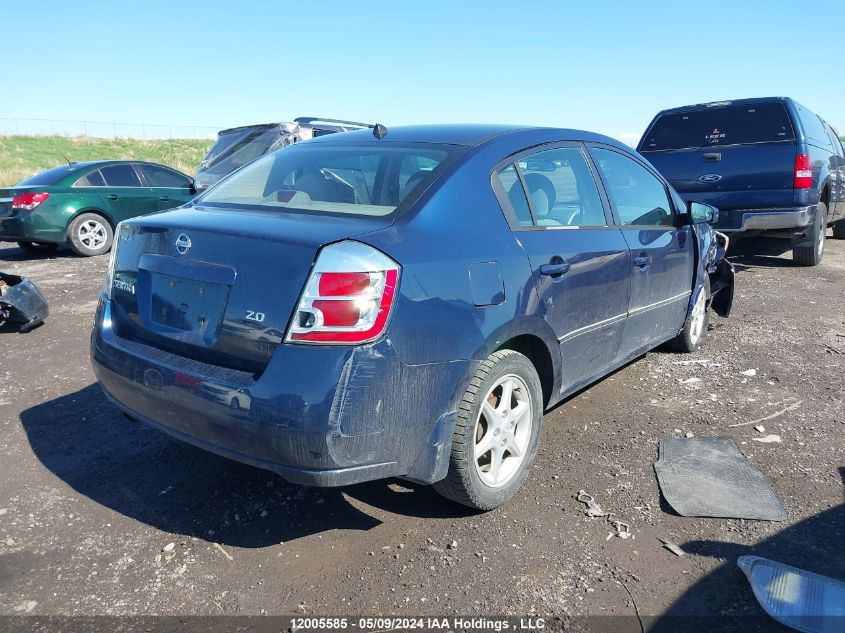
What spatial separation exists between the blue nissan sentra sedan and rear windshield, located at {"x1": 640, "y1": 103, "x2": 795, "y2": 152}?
5.32 m

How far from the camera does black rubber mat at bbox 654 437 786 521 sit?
9.58 feet

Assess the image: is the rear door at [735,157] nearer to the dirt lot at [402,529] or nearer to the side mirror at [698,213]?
the side mirror at [698,213]

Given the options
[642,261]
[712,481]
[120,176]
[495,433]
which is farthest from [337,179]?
[120,176]

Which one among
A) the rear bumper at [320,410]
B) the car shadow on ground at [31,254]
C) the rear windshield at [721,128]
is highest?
the rear windshield at [721,128]

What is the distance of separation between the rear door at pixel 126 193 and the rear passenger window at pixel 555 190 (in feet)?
27.9

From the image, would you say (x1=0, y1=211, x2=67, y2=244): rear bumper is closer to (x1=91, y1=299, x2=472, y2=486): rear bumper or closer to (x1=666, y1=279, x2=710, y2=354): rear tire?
(x1=91, y1=299, x2=472, y2=486): rear bumper

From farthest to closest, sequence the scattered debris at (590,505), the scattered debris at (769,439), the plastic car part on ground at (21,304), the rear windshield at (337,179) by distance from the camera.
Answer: the plastic car part on ground at (21,304), the scattered debris at (769,439), the scattered debris at (590,505), the rear windshield at (337,179)

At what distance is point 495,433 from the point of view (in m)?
2.84

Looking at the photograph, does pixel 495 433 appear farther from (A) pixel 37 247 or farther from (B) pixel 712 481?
(A) pixel 37 247

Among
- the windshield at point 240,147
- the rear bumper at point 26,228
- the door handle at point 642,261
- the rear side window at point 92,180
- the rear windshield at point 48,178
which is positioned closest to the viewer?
the door handle at point 642,261

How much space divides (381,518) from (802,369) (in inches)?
142

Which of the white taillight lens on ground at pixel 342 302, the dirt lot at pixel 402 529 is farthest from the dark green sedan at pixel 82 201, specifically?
the white taillight lens on ground at pixel 342 302

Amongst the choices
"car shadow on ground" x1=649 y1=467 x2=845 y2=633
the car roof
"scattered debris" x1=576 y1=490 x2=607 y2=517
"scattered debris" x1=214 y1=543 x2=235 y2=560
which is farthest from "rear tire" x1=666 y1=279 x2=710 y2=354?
"scattered debris" x1=214 y1=543 x2=235 y2=560

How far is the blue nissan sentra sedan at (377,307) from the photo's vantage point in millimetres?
2248
